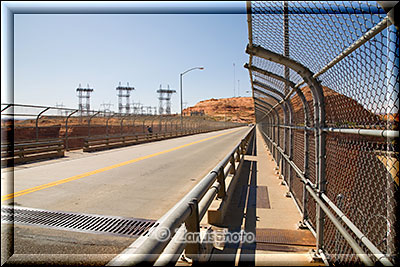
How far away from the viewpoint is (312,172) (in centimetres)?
570

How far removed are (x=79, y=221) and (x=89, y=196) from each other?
6.46ft

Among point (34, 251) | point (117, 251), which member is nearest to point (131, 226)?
point (117, 251)

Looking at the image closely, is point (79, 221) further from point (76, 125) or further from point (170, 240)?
point (76, 125)

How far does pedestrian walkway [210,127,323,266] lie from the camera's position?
12.7ft

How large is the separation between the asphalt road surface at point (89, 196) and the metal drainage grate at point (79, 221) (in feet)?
0.71

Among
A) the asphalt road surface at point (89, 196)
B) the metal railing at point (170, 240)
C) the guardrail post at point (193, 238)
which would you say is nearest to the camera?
the metal railing at point (170, 240)

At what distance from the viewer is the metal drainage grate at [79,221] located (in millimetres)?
5312

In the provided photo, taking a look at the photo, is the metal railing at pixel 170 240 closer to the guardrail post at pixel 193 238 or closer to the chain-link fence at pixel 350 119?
the guardrail post at pixel 193 238

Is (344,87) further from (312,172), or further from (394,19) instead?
(312,172)

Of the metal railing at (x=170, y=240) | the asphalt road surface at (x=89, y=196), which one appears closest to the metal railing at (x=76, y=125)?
the asphalt road surface at (x=89, y=196)

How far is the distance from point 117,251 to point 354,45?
385cm

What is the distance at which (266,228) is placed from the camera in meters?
5.23

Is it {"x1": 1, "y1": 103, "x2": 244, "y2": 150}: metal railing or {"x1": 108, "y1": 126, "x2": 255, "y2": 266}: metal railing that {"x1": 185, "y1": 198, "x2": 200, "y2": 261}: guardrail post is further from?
{"x1": 1, "y1": 103, "x2": 244, "y2": 150}: metal railing

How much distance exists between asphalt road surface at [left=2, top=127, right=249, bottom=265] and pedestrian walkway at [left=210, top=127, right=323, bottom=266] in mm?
1486
